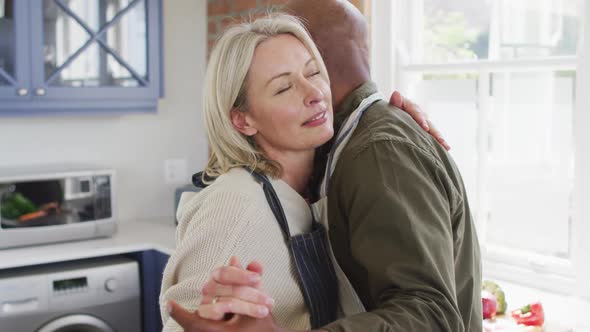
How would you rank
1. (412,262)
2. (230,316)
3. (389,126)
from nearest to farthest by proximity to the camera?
(230,316)
(412,262)
(389,126)

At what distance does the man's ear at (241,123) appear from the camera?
1.30m

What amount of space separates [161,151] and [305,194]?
2.27m

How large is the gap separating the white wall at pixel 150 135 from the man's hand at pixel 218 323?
243 centimetres

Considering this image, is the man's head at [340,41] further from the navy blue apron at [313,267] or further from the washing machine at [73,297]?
the washing machine at [73,297]

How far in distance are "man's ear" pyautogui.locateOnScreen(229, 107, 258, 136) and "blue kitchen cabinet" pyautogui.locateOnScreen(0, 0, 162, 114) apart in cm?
182

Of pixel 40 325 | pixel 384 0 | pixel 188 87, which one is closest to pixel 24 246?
pixel 40 325

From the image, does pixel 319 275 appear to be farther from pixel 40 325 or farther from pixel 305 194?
pixel 40 325

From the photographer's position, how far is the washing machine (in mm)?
2613

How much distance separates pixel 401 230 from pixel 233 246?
0.84 ft

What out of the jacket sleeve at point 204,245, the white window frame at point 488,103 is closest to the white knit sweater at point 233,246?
the jacket sleeve at point 204,245

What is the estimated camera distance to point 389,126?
1208 millimetres

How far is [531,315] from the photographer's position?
201cm

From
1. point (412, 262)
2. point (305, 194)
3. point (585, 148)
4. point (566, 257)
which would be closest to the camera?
point (412, 262)

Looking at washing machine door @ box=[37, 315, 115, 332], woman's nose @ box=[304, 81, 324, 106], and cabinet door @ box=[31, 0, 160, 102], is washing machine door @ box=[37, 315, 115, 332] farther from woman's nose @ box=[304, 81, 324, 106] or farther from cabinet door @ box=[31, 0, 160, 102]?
woman's nose @ box=[304, 81, 324, 106]
